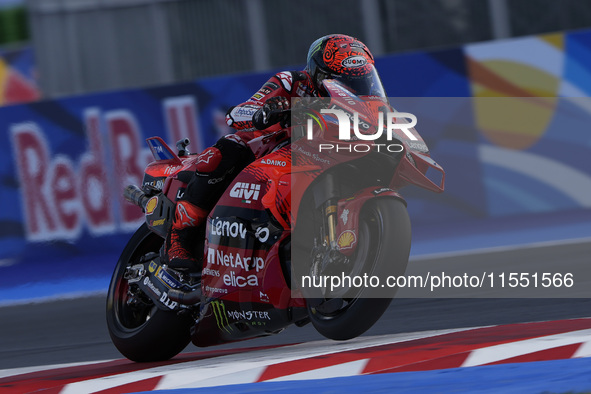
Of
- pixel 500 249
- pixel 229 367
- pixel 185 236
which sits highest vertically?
pixel 185 236

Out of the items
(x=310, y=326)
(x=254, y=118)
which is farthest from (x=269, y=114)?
(x=310, y=326)

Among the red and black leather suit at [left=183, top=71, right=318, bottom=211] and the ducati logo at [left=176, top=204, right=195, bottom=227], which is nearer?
the red and black leather suit at [left=183, top=71, right=318, bottom=211]

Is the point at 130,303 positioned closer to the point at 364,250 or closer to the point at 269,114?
the point at 269,114

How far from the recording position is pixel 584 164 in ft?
30.4

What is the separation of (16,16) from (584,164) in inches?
816

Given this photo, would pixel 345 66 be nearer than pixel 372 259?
No

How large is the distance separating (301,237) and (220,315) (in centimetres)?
63

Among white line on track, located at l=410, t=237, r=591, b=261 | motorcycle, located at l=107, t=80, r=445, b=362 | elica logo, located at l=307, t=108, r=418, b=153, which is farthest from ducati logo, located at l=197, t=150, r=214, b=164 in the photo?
white line on track, located at l=410, t=237, r=591, b=261

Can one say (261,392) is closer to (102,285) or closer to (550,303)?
(550,303)

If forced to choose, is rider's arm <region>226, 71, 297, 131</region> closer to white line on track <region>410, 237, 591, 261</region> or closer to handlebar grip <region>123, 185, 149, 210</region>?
handlebar grip <region>123, 185, 149, 210</region>

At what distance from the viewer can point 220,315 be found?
4.50 meters

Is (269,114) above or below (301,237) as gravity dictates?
above

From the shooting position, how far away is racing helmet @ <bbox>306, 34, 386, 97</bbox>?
13.8 feet

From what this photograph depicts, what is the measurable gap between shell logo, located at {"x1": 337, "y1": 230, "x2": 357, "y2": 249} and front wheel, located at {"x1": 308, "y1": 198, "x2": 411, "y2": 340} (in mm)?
30
